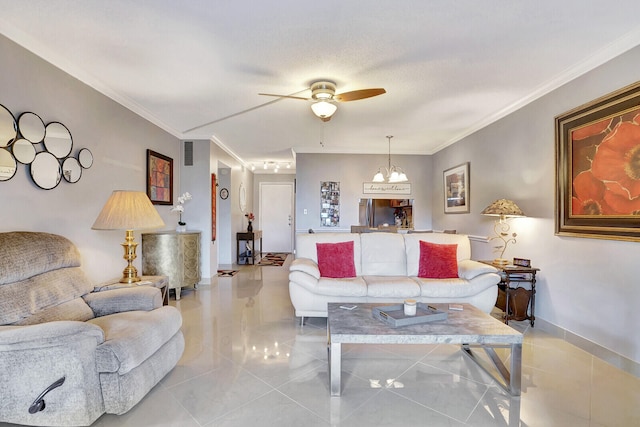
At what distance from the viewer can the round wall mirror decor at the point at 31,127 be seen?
7.54 ft

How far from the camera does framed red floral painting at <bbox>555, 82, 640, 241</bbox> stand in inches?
90.0

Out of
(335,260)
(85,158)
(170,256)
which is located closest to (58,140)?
(85,158)

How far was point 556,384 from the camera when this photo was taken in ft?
6.94

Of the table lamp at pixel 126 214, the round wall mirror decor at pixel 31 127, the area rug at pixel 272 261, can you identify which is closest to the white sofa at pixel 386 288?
the table lamp at pixel 126 214

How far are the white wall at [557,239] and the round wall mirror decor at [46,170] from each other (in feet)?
14.7

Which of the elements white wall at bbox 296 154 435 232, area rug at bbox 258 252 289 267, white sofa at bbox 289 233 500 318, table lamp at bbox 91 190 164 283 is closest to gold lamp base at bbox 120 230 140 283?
table lamp at bbox 91 190 164 283

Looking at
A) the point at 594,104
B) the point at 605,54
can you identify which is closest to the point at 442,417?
the point at 594,104

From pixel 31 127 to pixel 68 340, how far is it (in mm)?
1791

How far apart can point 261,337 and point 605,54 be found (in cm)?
372

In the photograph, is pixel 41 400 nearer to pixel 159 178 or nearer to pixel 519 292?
pixel 159 178

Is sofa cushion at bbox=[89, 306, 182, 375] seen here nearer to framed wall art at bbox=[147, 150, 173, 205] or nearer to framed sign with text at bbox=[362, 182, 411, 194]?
framed wall art at bbox=[147, 150, 173, 205]

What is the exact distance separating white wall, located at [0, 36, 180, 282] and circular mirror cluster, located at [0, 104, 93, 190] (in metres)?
0.06

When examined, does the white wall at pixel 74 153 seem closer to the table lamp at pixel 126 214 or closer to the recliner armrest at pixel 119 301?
the table lamp at pixel 126 214

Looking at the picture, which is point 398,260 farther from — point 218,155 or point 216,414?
point 218,155
